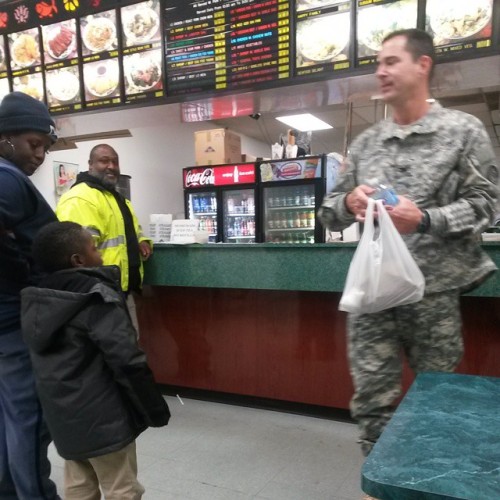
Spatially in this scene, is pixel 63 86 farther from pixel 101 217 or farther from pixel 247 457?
pixel 247 457

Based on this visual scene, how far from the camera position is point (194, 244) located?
2711mm

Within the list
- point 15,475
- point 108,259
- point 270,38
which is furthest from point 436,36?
point 15,475

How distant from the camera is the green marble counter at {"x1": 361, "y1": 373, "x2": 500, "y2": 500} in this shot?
0.51 meters

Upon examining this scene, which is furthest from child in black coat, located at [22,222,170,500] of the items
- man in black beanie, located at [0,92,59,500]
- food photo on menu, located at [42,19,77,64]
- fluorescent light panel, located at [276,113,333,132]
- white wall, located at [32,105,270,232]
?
fluorescent light panel, located at [276,113,333,132]

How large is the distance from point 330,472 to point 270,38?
249cm

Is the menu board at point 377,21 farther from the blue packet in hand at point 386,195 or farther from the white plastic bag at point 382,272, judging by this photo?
the white plastic bag at point 382,272

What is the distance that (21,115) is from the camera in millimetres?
1479

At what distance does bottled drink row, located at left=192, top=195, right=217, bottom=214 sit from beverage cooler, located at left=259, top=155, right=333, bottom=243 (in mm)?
843

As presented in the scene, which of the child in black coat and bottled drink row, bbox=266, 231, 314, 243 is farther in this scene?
bottled drink row, bbox=266, 231, 314, 243

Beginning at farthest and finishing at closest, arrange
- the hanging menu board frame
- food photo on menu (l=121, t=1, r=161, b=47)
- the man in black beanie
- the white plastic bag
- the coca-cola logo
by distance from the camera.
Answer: the coca-cola logo < food photo on menu (l=121, t=1, r=161, b=47) < the hanging menu board frame < the man in black beanie < the white plastic bag

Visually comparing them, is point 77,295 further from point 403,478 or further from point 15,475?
point 403,478

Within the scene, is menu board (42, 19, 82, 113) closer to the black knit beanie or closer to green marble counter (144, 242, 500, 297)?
green marble counter (144, 242, 500, 297)

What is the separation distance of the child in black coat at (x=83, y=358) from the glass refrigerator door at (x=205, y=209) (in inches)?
183

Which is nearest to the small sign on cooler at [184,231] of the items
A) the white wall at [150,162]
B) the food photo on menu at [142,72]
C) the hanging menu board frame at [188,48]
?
the hanging menu board frame at [188,48]
